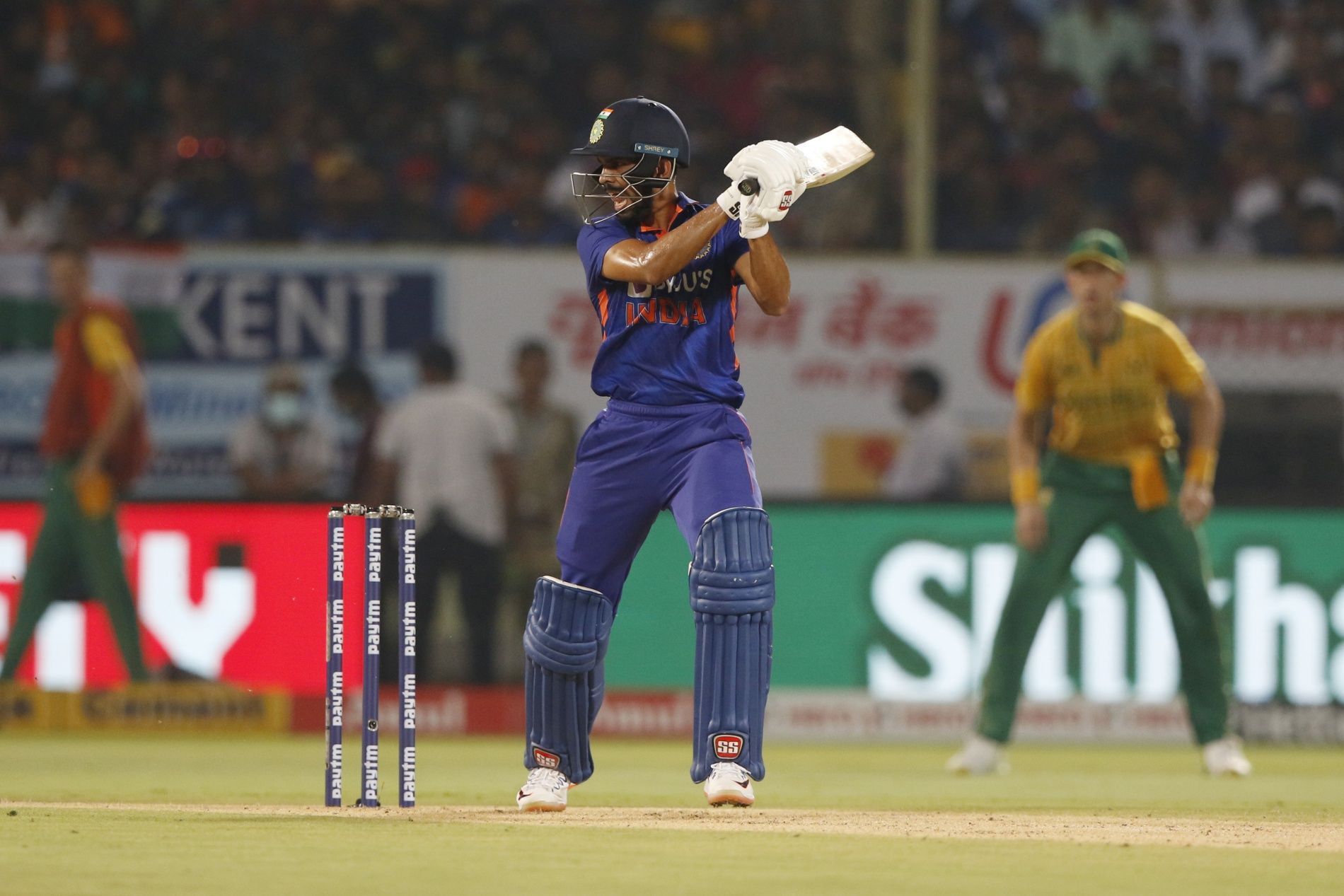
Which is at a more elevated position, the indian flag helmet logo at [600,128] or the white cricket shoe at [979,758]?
the indian flag helmet logo at [600,128]

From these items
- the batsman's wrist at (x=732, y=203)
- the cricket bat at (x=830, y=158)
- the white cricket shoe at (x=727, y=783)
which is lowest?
the white cricket shoe at (x=727, y=783)

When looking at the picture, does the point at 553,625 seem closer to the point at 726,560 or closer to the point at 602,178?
the point at 726,560

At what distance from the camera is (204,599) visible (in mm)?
12266

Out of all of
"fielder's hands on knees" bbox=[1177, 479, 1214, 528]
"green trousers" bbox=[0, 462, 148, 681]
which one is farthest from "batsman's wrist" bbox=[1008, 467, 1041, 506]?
"green trousers" bbox=[0, 462, 148, 681]

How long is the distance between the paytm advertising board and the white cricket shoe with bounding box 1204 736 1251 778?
2.32m

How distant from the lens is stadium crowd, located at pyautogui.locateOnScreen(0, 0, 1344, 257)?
15039 millimetres

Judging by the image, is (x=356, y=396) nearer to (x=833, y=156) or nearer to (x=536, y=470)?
(x=536, y=470)

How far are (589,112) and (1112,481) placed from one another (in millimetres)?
7501

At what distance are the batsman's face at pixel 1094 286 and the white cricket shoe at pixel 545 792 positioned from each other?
12.2ft

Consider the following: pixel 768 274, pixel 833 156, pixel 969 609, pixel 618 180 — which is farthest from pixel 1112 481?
pixel 618 180

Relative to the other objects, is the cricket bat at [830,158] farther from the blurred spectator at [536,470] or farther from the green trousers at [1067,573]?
the blurred spectator at [536,470]

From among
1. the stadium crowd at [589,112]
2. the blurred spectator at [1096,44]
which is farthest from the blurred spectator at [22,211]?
the blurred spectator at [1096,44]

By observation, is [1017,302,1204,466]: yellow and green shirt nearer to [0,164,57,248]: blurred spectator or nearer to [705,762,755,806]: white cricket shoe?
[705,762,755,806]: white cricket shoe

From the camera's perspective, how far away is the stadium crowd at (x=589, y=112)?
15.0m
